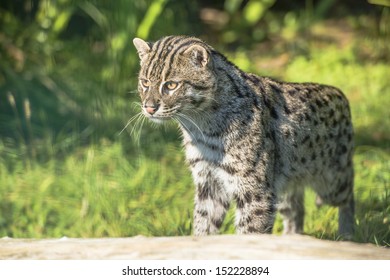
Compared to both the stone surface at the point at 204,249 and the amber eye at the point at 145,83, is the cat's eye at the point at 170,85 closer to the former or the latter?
the amber eye at the point at 145,83

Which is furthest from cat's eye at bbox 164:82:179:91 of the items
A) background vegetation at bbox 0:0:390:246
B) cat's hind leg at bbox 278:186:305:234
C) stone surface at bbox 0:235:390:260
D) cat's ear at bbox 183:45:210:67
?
cat's hind leg at bbox 278:186:305:234

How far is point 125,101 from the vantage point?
10898 millimetres

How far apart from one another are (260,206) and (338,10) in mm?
9091

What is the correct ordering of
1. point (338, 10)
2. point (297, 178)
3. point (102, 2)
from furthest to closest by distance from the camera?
point (338, 10) < point (102, 2) < point (297, 178)

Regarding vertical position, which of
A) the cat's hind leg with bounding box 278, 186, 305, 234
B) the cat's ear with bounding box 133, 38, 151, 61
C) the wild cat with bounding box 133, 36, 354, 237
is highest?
the cat's ear with bounding box 133, 38, 151, 61

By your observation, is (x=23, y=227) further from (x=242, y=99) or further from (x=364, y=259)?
(x=364, y=259)

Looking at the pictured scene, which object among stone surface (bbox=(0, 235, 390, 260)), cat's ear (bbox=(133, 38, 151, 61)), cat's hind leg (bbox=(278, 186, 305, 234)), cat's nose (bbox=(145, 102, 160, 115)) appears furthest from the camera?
cat's hind leg (bbox=(278, 186, 305, 234))

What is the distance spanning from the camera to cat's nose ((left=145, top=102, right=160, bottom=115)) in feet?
22.0

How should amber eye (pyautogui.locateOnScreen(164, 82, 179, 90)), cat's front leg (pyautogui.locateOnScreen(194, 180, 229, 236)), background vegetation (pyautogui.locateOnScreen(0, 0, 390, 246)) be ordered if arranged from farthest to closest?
background vegetation (pyautogui.locateOnScreen(0, 0, 390, 246)) → cat's front leg (pyautogui.locateOnScreen(194, 180, 229, 236)) → amber eye (pyautogui.locateOnScreen(164, 82, 179, 90))

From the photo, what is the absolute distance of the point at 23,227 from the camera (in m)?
8.82

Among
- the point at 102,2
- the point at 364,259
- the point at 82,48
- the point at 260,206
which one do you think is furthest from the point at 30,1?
the point at 364,259

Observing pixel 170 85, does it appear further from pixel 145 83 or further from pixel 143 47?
pixel 143 47

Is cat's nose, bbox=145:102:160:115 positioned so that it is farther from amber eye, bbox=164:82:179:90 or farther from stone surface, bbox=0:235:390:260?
stone surface, bbox=0:235:390:260

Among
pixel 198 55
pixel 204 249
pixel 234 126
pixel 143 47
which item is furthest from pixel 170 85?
pixel 204 249
